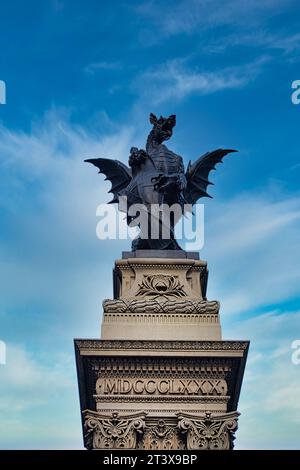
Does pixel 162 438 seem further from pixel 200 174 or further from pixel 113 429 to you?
pixel 200 174

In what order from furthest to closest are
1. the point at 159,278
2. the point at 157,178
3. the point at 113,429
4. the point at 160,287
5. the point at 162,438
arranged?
the point at 157,178, the point at 159,278, the point at 160,287, the point at 162,438, the point at 113,429

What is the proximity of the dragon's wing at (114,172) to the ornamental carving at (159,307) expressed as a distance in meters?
4.88

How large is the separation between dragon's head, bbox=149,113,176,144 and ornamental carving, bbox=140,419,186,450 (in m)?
8.99

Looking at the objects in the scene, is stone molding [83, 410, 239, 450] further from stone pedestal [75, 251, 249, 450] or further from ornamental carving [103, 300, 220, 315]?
ornamental carving [103, 300, 220, 315]

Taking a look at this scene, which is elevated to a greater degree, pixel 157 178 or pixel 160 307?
pixel 157 178

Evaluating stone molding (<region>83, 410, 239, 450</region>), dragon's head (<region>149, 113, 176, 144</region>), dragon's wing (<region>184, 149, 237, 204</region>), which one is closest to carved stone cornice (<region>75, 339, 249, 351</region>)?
stone molding (<region>83, 410, 239, 450</region>)

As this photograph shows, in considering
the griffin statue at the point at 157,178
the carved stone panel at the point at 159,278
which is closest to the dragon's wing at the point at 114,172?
the griffin statue at the point at 157,178

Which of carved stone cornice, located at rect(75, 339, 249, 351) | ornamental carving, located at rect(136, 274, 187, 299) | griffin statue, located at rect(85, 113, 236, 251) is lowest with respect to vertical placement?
carved stone cornice, located at rect(75, 339, 249, 351)

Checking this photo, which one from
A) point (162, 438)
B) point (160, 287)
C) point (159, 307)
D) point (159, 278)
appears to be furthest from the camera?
point (159, 278)

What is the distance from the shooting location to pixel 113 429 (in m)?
18.8

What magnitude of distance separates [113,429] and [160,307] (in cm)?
318

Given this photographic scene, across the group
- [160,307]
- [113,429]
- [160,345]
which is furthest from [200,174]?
[113,429]

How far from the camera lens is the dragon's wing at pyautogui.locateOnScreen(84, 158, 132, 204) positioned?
968 inches

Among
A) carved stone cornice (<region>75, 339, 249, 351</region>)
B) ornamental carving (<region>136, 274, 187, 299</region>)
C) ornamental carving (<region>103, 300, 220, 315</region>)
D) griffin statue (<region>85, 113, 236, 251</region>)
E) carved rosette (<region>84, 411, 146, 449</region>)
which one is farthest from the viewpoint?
griffin statue (<region>85, 113, 236, 251</region>)
